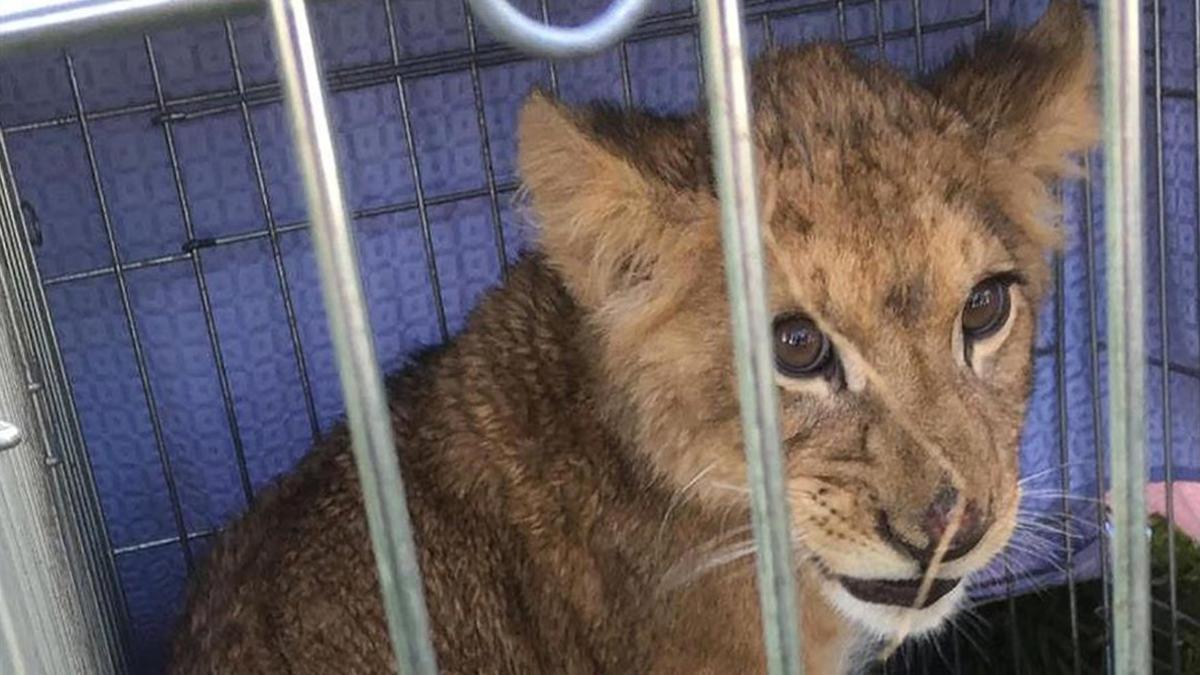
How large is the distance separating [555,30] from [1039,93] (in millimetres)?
874

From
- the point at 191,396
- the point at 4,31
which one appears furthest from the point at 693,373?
the point at 191,396

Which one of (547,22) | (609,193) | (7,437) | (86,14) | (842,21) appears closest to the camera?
(86,14)

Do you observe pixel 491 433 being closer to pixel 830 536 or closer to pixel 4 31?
pixel 830 536

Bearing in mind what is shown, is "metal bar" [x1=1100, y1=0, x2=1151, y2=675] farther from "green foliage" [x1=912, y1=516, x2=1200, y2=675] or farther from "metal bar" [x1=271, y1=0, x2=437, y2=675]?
"green foliage" [x1=912, y1=516, x2=1200, y2=675]

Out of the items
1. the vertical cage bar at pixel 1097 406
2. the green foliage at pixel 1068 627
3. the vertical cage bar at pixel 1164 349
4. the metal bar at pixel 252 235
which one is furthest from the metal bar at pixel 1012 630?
the metal bar at pixel 252 235

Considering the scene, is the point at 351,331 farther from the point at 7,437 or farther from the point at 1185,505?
the point at 1185,505

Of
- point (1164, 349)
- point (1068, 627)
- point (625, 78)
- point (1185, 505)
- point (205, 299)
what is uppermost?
point (625, 78)

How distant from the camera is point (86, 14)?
72cm

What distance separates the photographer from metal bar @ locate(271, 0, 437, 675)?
70 cm

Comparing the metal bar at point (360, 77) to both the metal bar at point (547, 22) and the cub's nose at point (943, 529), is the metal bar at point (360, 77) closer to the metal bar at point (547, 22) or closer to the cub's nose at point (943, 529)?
the metal bar at point (547, 22)

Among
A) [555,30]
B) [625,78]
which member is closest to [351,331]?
[555,30]

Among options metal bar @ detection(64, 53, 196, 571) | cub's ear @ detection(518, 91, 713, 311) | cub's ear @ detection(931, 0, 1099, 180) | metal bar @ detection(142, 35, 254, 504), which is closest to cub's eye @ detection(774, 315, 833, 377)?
cub's ear @ detection(518, 91, 713, 311)

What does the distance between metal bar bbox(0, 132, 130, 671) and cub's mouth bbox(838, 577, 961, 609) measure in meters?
0.90

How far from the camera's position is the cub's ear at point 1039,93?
1466 mm
